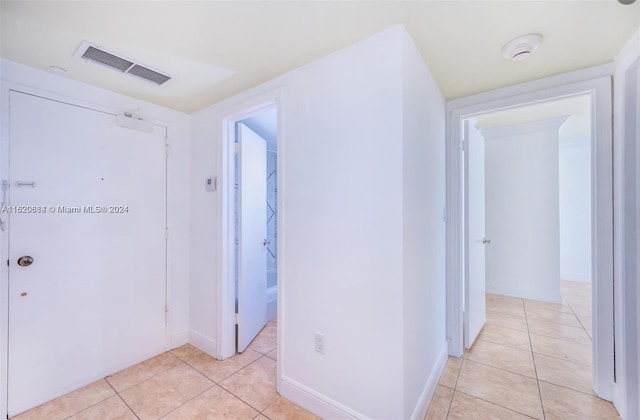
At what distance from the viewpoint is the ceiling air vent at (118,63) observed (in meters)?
1.60

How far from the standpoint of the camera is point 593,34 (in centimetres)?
146

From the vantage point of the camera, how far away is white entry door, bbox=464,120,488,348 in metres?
2.38

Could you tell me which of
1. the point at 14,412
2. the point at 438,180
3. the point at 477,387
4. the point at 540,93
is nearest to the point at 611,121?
the point at 540,93

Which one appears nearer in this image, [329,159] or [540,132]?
[329,159]

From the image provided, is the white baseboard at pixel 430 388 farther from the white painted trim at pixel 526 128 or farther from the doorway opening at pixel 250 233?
the white painted trim at pixel 526 128

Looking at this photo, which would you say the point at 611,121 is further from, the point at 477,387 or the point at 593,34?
the point at 477,387

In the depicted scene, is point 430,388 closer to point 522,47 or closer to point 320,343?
point 320,343

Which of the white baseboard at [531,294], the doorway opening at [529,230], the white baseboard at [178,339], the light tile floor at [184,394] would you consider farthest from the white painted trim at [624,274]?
the white baseboard at [178,339]

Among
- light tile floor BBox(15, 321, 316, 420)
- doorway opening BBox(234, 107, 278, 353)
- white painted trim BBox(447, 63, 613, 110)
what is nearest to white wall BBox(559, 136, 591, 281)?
white painted trim BBox(447, 63, 613, 110)

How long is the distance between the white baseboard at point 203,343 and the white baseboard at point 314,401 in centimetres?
82

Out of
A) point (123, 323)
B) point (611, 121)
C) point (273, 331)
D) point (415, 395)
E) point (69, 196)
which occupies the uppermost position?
point (611, 121)

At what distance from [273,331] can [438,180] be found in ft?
7.27

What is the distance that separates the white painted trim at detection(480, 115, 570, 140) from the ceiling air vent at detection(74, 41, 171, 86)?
13.3 ft

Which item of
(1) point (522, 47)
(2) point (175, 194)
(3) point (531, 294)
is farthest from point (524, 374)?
(2) point (175, 194)
